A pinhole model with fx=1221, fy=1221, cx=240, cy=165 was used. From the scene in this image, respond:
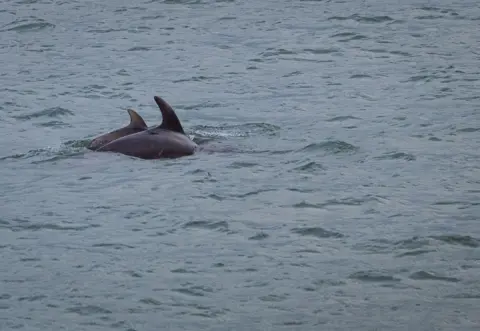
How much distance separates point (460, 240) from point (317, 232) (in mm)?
1559

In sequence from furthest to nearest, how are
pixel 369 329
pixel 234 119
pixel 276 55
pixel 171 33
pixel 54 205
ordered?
pixel 171 33 → pixel 276 55 → pixel 234 119 → pixel 54 205 → pixel 369 329

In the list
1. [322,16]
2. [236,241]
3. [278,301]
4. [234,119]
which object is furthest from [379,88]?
[278,301]

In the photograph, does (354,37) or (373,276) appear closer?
(373,276)

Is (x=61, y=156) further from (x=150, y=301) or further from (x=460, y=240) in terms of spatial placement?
(x=460, y=240)

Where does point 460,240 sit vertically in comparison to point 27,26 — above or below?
below

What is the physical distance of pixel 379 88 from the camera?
20.5m

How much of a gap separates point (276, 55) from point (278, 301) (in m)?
12.3

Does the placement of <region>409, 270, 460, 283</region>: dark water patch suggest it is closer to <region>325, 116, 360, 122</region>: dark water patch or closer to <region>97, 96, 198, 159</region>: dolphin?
<region>97, 96, 198, 159</region>: dolphin

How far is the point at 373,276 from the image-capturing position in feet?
39.7

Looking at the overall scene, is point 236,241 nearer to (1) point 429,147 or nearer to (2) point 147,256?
(2) point 147,256

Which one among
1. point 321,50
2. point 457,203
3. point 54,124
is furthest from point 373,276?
point 321,50

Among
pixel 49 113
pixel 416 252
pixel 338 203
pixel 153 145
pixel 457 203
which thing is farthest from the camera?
pixel 49 113

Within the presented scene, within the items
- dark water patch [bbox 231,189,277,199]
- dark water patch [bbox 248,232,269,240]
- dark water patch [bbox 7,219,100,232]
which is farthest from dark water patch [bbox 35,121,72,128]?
dark water patch [bbox 248,232,269,240]

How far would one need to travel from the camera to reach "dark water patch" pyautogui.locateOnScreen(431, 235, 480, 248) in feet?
42.4
